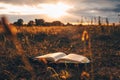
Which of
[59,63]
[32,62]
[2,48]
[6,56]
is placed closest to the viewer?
[59,63]

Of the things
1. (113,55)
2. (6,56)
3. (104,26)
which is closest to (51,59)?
(6,56)

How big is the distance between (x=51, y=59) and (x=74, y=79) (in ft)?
2.53

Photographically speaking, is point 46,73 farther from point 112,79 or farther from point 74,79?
point 112,79

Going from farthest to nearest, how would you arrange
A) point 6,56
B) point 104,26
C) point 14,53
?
point 104,26 → point 14,53 → point 6,56

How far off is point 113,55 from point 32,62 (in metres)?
1.82

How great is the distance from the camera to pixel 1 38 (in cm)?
902

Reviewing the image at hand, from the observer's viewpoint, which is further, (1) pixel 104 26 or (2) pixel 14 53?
(1) pixel 104 26

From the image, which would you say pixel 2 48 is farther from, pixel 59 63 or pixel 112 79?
pixel 112 79

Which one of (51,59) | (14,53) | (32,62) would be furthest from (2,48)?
(51,59)

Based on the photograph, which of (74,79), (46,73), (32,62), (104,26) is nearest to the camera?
(74,79)

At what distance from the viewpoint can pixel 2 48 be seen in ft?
21.9

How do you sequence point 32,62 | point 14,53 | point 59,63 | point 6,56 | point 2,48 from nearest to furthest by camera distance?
point 59,63, point 32,62, point 6,56, point 14,53, point 2,48

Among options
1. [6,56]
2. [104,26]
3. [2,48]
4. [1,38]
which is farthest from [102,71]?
[104,26]

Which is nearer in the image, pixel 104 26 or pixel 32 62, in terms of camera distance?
pixel 32 62
